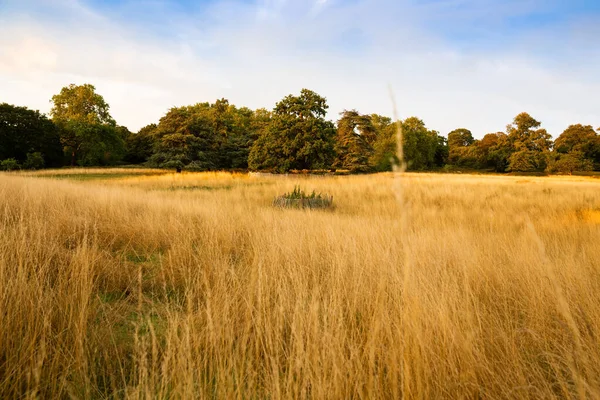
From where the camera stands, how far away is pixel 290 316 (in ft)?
7.14

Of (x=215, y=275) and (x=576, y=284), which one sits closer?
(x=576, y=284)

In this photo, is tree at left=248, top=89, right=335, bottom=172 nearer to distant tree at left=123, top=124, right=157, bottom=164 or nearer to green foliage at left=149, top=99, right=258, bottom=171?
green foliage at left=149, top=99, right=258, bottom=171

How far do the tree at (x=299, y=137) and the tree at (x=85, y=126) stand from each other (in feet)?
88.5

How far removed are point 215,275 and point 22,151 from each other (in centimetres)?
4894

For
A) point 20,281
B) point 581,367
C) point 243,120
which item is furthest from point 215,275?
point 243,120

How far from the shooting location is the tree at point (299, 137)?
22609mm

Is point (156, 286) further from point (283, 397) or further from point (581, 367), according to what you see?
point (581, 367)

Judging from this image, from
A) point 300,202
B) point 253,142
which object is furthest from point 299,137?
point 300,202

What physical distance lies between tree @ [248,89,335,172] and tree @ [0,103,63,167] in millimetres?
31207

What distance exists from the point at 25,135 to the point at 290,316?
50.5 m

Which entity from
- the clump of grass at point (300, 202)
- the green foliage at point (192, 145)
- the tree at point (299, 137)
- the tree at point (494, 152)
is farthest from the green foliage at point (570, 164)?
the clump of grass at point (300, 202)

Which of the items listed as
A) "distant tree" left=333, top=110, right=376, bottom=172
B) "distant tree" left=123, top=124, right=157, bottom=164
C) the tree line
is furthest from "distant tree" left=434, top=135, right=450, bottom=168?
"distant tree" left=123, top=124, right=157, bottom=164

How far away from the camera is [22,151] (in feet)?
125

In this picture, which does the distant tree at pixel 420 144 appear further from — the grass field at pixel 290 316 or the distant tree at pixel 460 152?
the grass field at pixel 290 316
